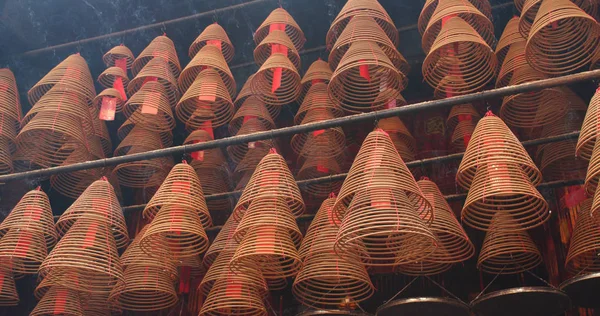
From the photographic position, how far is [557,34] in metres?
5.31

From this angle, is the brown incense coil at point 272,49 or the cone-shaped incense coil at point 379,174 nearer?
the cone-shaped incense coil at point 379,174

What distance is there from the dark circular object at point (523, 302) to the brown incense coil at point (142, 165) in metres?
2.81

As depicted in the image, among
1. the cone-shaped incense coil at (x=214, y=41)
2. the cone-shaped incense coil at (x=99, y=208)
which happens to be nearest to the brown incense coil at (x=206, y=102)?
the cone-shaped incense coil at (x=214, y=41)

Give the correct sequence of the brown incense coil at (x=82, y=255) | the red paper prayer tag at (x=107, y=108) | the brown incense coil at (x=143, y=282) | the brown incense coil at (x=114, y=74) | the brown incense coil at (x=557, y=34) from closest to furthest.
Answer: the brown incense coil at (x=82, y=255) < the brown incense coil at (x=557, y=34) < the brown incense coil at (x=143, y=282) < the red paper prayer tag at (x=107, y=108) < the brown incense coil at (x=114, y=74)

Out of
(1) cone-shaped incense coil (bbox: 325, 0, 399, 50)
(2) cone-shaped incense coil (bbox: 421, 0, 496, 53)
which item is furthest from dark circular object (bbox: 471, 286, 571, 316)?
(1) cone-shaped incense coil (bbox: 325, 0, 399, 50)

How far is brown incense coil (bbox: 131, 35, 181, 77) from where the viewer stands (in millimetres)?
6371

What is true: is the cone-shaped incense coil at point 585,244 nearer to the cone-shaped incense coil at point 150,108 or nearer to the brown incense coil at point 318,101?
the brown incense coil at point 318,101

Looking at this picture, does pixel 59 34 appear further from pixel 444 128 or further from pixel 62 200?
pixel 444 128

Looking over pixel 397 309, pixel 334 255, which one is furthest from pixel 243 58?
pixel 397 309

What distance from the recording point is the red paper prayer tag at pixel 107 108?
18.8 ft

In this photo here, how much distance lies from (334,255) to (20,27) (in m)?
3.96

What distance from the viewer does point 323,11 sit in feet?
22.3

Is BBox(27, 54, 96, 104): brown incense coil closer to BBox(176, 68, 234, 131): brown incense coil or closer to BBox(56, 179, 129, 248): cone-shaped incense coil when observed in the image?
BBox(176, 68, 234, 131): brown incense coil

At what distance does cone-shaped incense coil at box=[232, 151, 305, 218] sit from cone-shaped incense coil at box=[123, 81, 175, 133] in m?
1.35
